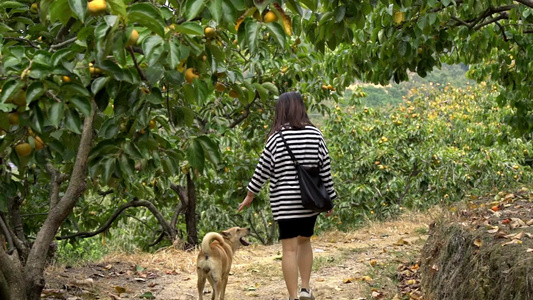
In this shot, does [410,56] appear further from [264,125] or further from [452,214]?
[264,125]

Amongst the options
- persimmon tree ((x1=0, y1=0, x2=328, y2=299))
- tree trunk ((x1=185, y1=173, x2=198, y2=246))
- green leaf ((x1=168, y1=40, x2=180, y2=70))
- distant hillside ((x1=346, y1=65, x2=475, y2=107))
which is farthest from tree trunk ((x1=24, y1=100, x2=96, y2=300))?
distant hillside ((x1=346, y1=65, x2=475, y2=107))

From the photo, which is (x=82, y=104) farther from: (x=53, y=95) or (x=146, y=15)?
(x=146, y=15)

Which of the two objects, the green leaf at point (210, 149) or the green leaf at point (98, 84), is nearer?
the green leaf at point (98, 84)

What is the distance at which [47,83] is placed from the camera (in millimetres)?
2543

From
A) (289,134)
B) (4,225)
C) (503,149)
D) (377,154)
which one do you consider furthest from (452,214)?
(503,149)

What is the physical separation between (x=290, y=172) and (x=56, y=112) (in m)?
2.55

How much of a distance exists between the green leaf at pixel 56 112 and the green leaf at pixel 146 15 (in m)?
0.47

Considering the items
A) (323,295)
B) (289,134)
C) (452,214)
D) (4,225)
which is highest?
(289,134)

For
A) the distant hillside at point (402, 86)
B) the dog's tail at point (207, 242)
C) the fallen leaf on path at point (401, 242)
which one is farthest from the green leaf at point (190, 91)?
the distant hillside at point (402, 86)

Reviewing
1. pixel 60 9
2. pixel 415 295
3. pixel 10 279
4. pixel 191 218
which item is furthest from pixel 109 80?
pixel 191 218

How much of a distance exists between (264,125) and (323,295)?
12.5ft

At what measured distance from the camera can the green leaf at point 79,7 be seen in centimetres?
228

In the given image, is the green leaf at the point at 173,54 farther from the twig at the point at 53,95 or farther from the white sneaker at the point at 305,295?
the white sneaker at the point at 305,295

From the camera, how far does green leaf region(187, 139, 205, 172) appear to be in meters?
3.12
